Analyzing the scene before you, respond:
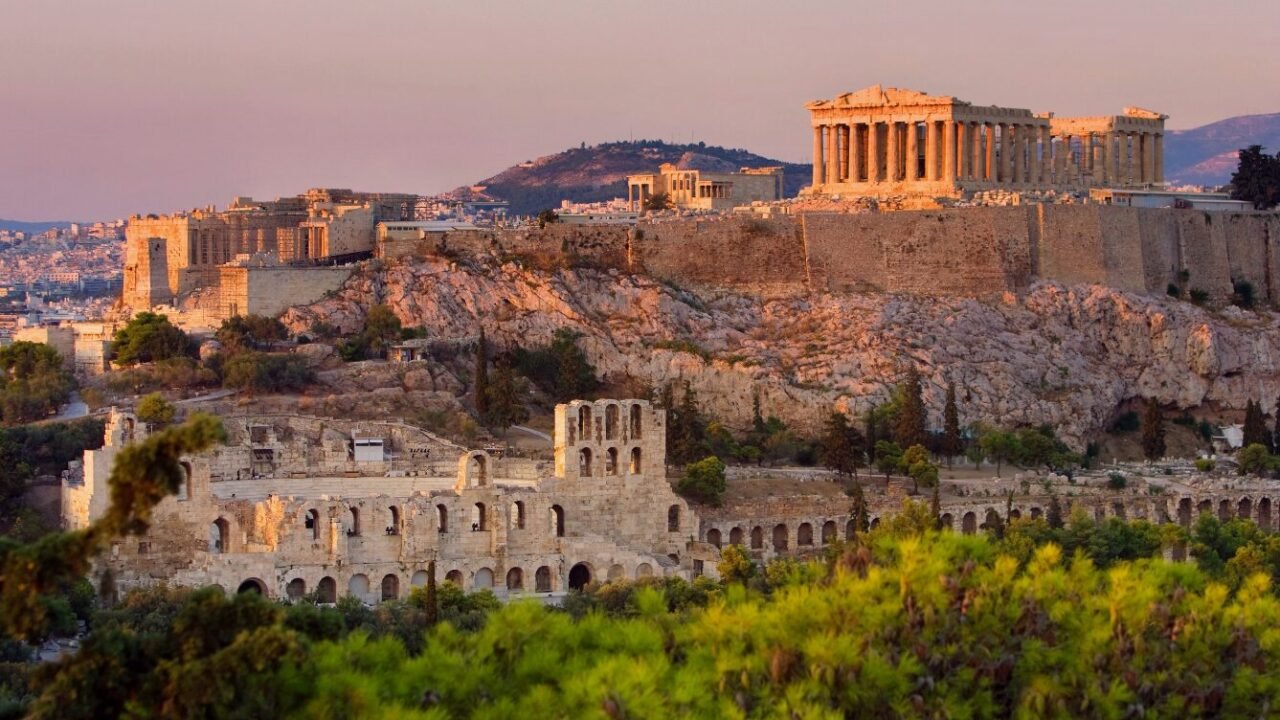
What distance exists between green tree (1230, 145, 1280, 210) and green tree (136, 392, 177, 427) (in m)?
48.8

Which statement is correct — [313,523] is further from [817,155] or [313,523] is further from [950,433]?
[817,155]

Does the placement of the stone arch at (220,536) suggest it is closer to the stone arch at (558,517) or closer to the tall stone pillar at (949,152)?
the stone arch at (558,517)

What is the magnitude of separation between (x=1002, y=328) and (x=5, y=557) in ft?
174

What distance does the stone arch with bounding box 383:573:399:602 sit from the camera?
194ft

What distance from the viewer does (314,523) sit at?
59.2m

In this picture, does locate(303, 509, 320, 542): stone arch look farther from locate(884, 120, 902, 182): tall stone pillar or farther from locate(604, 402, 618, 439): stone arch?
locate(884, 120, 902, 182): tall stone pillar

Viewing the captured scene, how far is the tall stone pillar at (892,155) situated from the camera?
9381 centimetres

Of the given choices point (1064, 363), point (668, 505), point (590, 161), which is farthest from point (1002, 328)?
point (590, 161)

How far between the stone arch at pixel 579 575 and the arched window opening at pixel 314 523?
5894 mm

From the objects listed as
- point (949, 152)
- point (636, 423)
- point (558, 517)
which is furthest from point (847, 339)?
point (558, 517)

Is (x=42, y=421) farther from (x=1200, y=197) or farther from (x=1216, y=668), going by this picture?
(x=1200, y=197)

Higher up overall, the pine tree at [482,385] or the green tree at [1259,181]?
the green tree at [1259,181]

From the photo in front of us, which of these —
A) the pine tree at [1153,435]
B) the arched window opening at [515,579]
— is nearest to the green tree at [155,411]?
the arched window opening at [515,579]

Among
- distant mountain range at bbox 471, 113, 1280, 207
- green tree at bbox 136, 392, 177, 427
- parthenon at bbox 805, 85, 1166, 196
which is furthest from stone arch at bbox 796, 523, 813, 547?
distant mountain range at bbox 471, 113, 1280, 207
